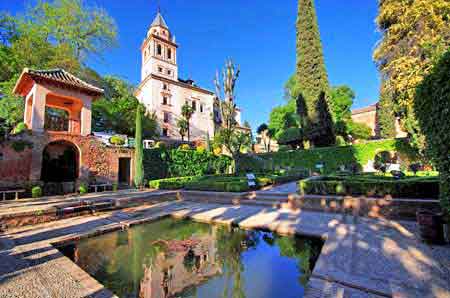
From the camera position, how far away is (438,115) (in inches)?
151

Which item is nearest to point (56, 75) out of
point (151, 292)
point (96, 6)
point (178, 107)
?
point (96, 6)

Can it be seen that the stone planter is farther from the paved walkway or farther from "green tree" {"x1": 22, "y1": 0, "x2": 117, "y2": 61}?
"green tree" {"x1": 22, "y1": 0, "x2": 117, "y2": 61}

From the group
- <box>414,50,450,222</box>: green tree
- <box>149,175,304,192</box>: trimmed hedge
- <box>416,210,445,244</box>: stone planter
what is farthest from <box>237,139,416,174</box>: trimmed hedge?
<box>416,210,445,244</box>: stone planter

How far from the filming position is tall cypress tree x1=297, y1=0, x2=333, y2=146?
23.8 m

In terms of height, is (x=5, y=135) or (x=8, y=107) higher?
(x=8, y=107)

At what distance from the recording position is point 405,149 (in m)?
16.8

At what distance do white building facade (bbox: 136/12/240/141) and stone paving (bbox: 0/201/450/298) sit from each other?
96.8 ft

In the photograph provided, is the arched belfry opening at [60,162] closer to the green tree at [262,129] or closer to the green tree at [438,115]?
the green tree at [438,115]

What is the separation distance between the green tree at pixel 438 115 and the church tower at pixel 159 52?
119 ft

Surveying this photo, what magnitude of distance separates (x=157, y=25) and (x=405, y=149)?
42729 millimetres

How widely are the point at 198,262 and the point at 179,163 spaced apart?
15306 mm

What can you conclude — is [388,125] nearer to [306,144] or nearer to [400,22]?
[306,144]

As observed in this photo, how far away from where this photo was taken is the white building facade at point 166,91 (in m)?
33.8

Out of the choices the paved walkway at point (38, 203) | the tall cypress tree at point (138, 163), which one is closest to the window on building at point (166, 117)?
the tall cypress tree at point (138, 163)
